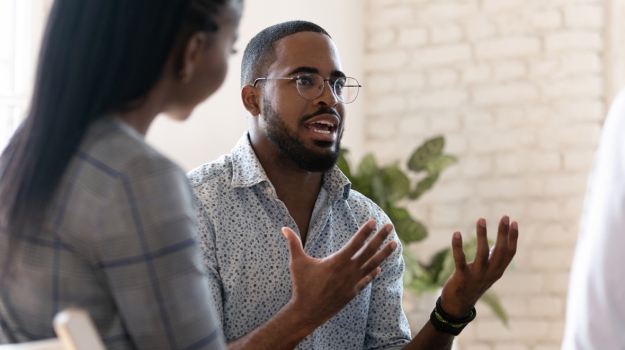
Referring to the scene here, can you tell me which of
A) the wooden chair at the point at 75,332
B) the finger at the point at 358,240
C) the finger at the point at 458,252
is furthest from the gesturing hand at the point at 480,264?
the wooden chair at the point at 75,332

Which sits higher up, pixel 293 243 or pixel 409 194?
pixel 293 243

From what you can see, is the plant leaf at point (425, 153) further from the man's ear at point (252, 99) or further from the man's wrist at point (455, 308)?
the man's wrist at point (455, 308)

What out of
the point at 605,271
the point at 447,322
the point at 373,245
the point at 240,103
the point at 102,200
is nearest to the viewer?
the point at 102,200

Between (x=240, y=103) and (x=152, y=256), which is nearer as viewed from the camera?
(x=152, y=256)

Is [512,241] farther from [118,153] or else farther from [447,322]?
[118,153]

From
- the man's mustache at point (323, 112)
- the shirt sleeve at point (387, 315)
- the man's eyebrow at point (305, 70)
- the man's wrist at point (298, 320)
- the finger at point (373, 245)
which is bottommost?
the shirt sleeve at point (387, 315)

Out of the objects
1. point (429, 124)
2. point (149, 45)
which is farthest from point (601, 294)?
point (429, 124)

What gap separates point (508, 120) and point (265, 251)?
2.11m

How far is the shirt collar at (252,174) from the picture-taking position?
176 centimetres

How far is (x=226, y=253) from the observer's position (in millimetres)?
1676

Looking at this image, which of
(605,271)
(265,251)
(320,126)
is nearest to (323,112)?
(320,126)

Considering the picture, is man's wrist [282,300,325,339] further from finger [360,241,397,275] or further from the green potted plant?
the green potted plant

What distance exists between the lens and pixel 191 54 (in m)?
0.83

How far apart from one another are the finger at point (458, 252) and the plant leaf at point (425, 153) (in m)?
1.53
